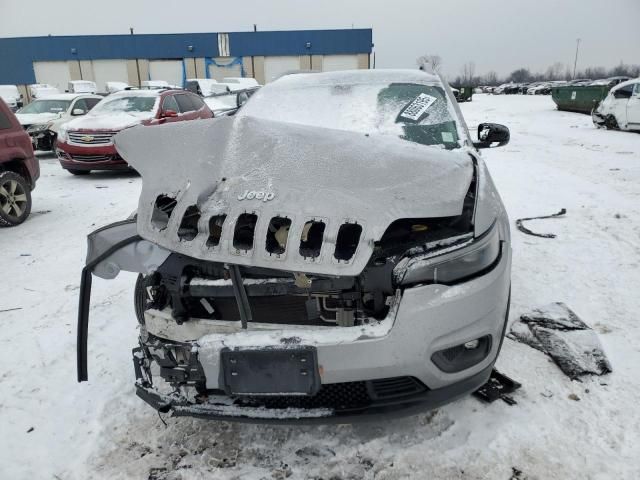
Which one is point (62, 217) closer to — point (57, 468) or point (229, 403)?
point (57, 468)

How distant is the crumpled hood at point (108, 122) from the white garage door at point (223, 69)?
96.5 ft

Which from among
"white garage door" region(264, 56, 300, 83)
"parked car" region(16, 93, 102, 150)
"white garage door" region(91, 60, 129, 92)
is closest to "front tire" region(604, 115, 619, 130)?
"parked car" region(16, 93, 102, 150)

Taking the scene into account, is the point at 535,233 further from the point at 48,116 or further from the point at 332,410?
the point at 48,116

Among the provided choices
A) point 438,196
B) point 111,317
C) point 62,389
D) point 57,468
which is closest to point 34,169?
point 111,317

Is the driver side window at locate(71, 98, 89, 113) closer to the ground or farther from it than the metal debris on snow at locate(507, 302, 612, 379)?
farther from it

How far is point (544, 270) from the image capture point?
3.81 m

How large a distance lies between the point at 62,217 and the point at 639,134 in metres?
14.6

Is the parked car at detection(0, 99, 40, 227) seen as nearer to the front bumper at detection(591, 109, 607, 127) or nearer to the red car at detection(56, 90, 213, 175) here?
the red car at detection(56, 90, 213, 175)

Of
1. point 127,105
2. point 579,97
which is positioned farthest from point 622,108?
point 127,105

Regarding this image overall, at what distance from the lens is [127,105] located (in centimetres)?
988

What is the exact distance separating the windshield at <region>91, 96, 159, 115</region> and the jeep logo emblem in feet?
29.0

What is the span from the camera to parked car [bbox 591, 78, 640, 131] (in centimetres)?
1284

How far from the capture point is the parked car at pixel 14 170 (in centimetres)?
562

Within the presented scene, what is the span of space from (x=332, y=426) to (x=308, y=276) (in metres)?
0.86
